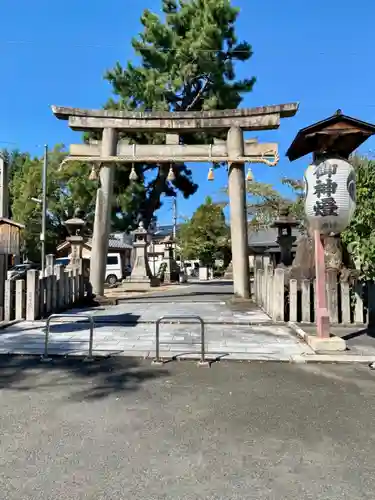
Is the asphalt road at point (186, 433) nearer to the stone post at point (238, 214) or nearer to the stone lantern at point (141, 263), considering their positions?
the stone post at point (238, 214)

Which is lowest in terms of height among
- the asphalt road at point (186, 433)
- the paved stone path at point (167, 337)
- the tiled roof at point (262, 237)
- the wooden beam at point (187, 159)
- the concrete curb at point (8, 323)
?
the asphalt road at point (186, 433)

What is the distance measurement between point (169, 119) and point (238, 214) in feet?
12.9

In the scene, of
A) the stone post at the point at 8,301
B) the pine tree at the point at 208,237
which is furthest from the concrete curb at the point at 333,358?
the pine tree at the point at 208,237

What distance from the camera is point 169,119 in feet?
43.4

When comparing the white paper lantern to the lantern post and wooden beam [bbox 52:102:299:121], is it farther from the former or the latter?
wooden beam [bbox 52:102:299:121]

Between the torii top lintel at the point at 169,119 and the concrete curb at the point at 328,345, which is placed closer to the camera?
the concrete curb at the point at 328,345

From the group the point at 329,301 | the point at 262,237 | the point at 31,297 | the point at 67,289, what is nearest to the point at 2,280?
the point at 31,297

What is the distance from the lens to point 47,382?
16.9ft

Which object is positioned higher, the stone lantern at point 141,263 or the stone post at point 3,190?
the stone post at point 3,190

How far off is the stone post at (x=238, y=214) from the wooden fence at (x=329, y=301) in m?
2.92

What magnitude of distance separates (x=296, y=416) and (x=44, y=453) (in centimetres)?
243

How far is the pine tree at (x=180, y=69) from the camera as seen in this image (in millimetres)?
21609

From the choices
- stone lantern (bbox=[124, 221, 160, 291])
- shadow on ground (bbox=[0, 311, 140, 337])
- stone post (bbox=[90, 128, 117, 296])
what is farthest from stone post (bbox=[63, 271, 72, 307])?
Result: stone lantern (bbox=[124, 221, 160, 291])

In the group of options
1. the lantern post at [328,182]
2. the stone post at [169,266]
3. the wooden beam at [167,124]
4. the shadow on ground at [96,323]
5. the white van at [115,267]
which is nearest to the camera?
the lantern post at [328,182]
